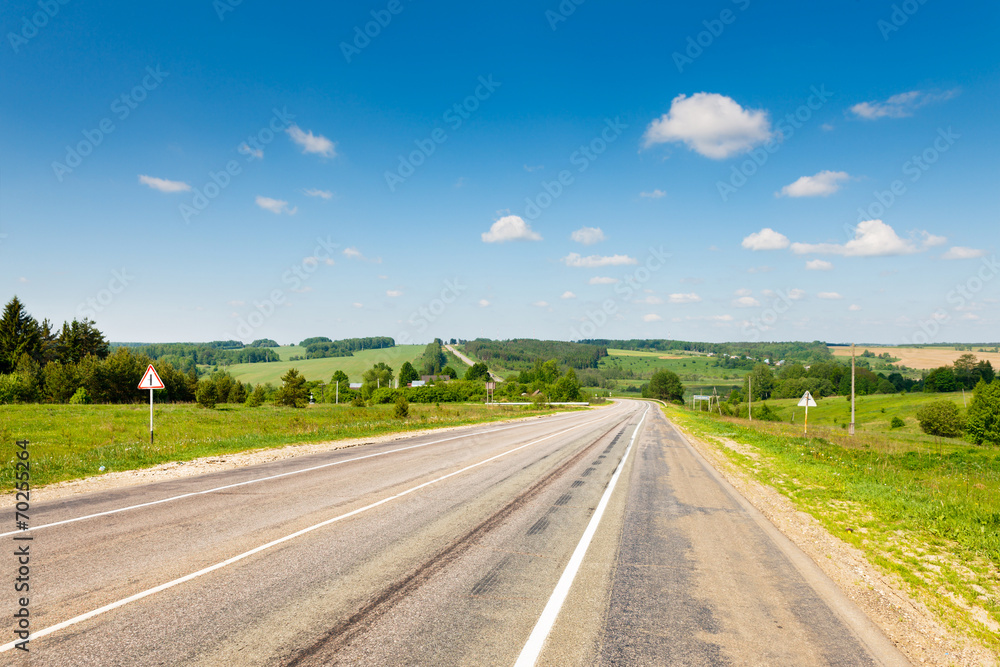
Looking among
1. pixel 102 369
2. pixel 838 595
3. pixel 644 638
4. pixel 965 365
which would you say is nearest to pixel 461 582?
pixel 644 638

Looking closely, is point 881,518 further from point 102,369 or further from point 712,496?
point 102,369

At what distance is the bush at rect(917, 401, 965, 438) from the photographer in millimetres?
66312

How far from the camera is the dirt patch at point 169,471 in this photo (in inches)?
419

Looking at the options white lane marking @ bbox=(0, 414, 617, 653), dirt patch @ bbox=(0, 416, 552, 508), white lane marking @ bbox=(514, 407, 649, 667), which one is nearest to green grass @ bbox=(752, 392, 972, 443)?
dirt patch @ bbox=(0, 416, 552, 508)

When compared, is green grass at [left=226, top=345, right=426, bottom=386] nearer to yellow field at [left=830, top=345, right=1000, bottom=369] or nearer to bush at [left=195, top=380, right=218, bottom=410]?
bush at [left=195, top=380, right=218, bottom=410]

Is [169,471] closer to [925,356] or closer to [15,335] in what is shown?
[15,335]

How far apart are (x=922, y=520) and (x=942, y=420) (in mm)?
80324

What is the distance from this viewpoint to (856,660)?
4.41 metres

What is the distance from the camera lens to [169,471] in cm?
1361

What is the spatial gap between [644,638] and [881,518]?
765 centimetres

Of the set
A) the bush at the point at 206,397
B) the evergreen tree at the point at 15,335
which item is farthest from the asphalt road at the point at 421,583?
the evergreen tree at the point at 15,335

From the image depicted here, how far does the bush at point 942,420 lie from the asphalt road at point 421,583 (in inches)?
3145

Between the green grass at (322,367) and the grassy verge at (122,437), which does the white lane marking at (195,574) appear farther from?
the green grass at (322,367)

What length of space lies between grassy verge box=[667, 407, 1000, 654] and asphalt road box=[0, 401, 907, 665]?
1.17 meters
